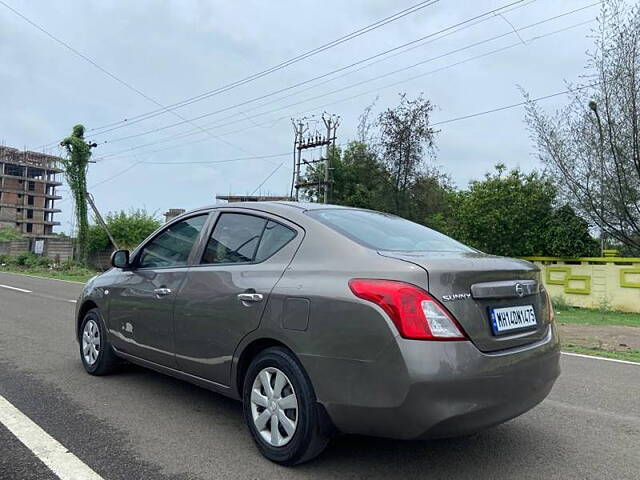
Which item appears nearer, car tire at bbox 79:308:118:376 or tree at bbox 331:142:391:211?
car tire at bbox 79:308:118:376

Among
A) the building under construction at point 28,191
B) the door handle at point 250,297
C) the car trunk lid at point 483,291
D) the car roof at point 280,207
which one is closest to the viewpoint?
the car trunk lid at point 483,291

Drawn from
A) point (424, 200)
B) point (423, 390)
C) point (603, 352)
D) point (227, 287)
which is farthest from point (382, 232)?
point (424, 200)

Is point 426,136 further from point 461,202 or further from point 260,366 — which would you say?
point 260,366

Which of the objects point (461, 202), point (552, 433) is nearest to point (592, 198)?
point (461, 202)

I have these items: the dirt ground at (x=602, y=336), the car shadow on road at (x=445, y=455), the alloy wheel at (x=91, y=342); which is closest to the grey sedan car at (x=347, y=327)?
the car shadow on road at (x=445, y=455)

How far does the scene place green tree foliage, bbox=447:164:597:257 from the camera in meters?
16.6

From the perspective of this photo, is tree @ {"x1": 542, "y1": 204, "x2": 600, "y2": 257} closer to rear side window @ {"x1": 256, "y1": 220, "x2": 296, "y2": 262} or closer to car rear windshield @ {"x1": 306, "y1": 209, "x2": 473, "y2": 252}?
car rear windshield @ {"x1": 306, "y1": 209, "x2": 473, "y2": 252}

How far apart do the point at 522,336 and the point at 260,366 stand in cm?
161

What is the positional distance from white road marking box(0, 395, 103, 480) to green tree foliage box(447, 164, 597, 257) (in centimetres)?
1543

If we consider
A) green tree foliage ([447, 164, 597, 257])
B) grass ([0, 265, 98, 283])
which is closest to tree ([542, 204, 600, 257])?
green tree foliage ([447, 164, 597, 257])

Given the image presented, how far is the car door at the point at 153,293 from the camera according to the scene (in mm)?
4145

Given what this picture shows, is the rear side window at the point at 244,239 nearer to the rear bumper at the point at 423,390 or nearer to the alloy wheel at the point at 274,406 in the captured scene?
the alloy wheel at the point at 274,406

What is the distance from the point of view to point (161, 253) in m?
4.57

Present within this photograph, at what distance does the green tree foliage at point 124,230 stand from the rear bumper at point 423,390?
119ft
